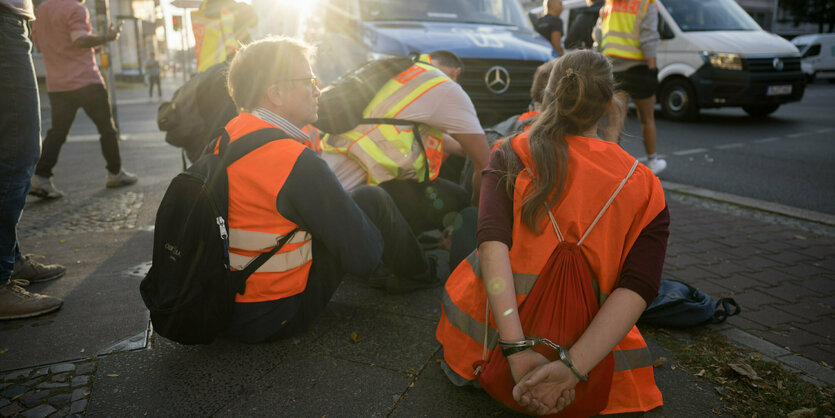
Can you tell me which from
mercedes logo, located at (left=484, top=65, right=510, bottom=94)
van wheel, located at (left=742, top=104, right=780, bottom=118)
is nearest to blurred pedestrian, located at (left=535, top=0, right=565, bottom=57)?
mercedes logo, located at (left=484, top=65, right=510, bottom=94)

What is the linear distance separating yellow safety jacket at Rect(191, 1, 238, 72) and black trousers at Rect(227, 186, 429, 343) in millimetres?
3398

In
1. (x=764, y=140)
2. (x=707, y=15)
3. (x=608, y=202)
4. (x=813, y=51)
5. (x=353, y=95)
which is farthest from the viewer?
(x=813, y=51)

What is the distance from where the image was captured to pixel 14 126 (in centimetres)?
291

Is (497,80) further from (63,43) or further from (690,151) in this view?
(63,43)

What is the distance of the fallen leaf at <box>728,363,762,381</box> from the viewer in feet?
7.95

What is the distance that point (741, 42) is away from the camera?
10070 mm

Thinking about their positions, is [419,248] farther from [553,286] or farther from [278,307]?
[553,286]

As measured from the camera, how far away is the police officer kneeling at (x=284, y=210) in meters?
2.27

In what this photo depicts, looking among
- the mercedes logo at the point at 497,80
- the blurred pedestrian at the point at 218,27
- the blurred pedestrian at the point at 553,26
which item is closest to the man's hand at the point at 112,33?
the blurred pedestrian at the point at 218,27

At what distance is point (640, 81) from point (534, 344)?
5300mm

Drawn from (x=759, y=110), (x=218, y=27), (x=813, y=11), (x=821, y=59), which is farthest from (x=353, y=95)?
(x=813, y=11)

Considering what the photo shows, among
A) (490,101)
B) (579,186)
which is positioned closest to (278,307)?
(579,186)

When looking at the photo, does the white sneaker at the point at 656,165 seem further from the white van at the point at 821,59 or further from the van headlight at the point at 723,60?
the white van at the point at 821,59

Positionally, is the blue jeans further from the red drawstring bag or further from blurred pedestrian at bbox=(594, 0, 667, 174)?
blurred pedestrian at bbox=(594, 0, 667, 174)
